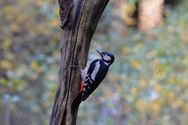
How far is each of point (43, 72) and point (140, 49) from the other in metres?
2.20

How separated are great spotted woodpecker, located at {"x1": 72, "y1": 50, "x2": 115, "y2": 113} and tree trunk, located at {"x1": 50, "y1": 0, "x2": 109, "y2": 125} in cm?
4

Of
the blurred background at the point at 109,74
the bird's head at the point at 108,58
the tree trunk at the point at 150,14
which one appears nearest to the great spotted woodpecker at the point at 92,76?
the bird's head at the point at 108,58

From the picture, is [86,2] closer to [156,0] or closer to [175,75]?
[175,75]

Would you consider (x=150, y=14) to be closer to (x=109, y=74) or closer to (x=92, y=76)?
(x=109, y=74)

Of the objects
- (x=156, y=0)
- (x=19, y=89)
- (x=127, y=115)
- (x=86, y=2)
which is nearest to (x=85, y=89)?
(x=86, y=2)

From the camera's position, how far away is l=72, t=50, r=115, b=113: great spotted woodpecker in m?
3.20

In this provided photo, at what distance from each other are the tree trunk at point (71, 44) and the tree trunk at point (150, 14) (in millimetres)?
9228

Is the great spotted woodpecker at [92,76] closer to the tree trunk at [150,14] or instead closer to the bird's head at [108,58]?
the bird's head at [108,58]

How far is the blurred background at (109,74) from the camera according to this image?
6.54 metres

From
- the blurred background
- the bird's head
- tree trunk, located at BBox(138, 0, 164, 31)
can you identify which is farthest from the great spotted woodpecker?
tree trunk, located at BBox(138, 0, 164, 31)

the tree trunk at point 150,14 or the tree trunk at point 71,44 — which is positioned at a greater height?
the tree trunk at point 150,14

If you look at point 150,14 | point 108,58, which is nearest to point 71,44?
point 108,58

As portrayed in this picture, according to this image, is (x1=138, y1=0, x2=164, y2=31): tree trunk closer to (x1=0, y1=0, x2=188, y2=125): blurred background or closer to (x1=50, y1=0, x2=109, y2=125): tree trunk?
(x1=0, y1=0, x2=188, y2=125): blurred background

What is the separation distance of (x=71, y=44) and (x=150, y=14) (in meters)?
9.97
